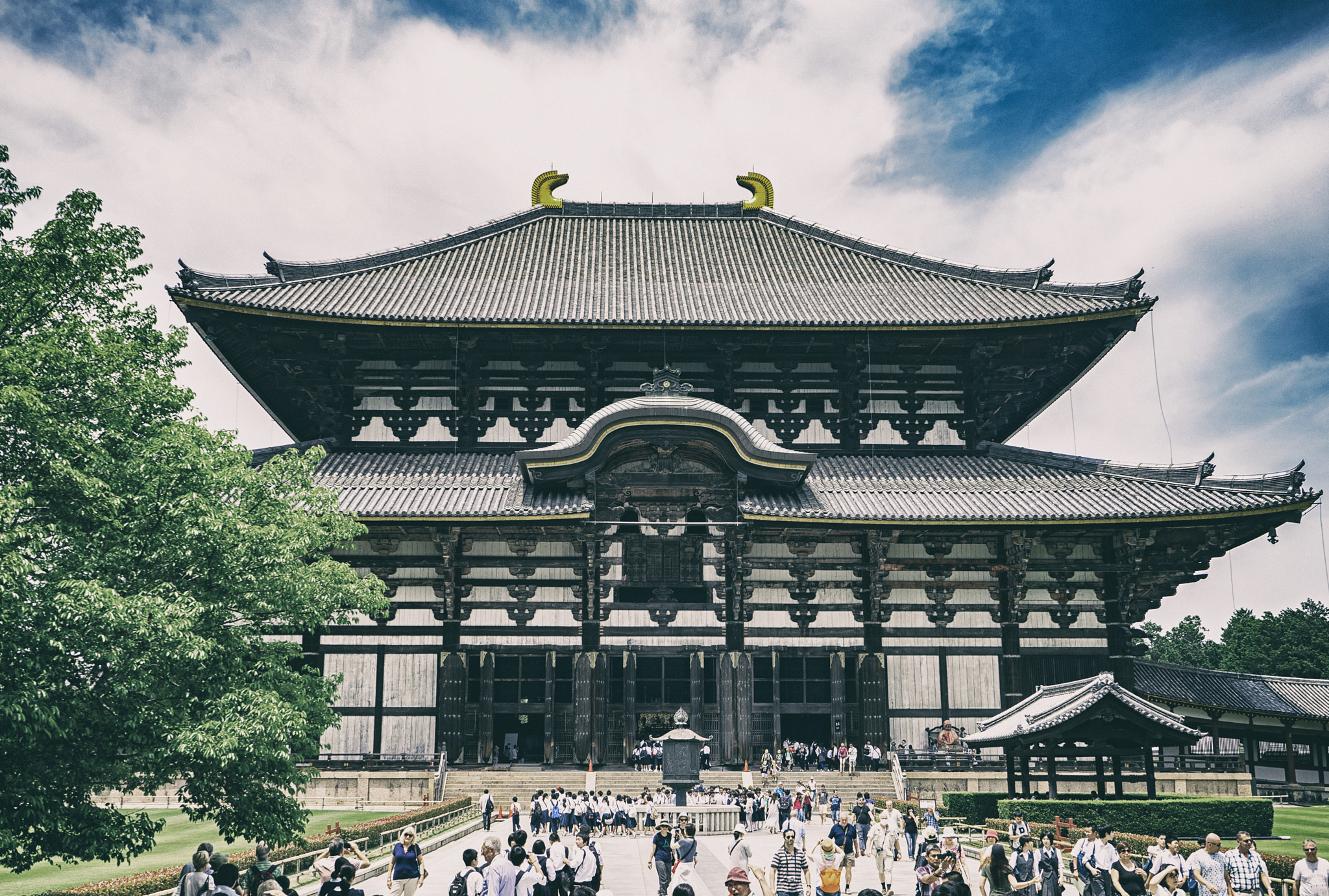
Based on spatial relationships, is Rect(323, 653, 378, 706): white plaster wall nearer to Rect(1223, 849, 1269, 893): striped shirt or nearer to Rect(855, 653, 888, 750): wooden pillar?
Rect(855, 653, 888, 750): wooden pillar

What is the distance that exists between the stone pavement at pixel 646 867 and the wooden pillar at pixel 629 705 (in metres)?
5.48

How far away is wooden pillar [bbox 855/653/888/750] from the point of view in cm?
3372

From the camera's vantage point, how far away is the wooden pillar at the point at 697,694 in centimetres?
3425

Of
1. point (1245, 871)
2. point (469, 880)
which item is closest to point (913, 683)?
point (1245, 871)

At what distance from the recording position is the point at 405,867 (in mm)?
14742

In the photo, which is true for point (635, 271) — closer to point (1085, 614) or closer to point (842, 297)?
point (842, 297)

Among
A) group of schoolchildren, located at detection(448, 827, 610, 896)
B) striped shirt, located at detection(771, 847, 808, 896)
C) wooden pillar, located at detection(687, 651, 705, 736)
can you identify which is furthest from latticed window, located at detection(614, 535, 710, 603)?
striped shirt, located at detection(771, 847, 808, 896)

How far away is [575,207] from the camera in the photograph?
48969 mm

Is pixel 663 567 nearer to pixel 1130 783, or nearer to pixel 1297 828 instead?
pixel 1130 783

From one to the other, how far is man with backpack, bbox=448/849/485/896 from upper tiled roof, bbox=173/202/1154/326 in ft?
83.1

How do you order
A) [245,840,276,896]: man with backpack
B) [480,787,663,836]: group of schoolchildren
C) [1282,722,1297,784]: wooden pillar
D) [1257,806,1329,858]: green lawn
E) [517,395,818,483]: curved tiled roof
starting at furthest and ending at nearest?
[1282,722,1297,784]: wooden pillar → [517,395,818,483]: curved tiled roof → [480,787,663,836]: group of schoolchildren → [1257,806,1329,858]: green lawn → [245,840,276,896]: man with backpack

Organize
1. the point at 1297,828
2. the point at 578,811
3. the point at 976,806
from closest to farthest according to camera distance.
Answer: the point at 976,806 < the point at 578,811 < the point at 1297,828

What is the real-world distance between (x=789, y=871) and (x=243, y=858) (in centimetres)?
1055

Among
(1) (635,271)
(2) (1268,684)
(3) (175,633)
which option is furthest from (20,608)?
(2) (1268,684)
